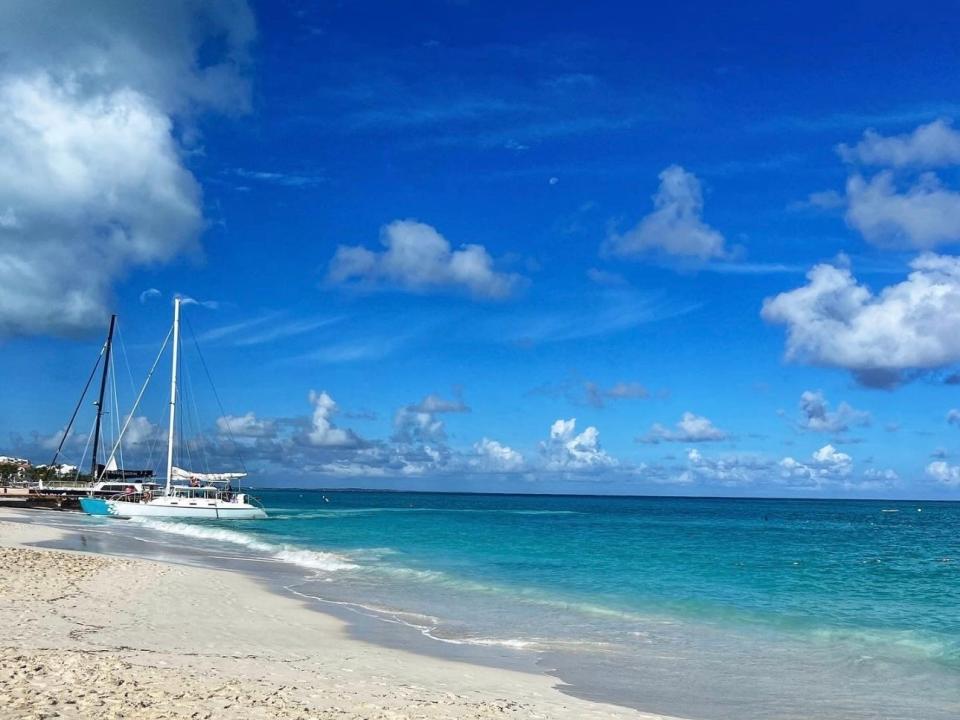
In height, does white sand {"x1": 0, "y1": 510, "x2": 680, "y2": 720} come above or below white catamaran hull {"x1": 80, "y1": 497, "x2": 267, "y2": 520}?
above

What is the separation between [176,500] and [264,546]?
2581 cm

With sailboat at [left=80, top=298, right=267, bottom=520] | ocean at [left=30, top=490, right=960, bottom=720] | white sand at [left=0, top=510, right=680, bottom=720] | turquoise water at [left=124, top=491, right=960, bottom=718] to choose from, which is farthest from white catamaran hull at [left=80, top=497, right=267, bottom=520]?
white sand at [left=0, top=510, right=680, bottom=720]

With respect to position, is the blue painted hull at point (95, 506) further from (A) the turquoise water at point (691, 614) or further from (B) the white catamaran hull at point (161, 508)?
(A) the turquoise water at point (691, 614)

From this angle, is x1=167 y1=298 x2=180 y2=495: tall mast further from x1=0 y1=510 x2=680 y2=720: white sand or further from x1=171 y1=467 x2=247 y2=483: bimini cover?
x1=0 y1=510 x2=680 y2=720: white sand

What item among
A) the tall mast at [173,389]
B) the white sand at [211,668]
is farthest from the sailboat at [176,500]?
the white sand at [211,668]

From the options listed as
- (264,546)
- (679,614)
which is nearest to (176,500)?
(264,546)

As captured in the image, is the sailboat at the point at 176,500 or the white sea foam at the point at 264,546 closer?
the white sea foam at the point at 264,546

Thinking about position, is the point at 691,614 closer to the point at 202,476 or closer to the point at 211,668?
the point at 211,668

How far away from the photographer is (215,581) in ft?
88.0

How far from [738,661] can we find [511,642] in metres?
5.02

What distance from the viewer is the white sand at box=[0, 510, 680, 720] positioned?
10258mm

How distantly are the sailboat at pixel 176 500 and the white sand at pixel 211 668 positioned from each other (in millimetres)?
47296

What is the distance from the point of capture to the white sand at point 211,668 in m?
10.3

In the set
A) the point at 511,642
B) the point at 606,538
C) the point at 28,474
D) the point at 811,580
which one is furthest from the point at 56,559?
the point at 28,474
